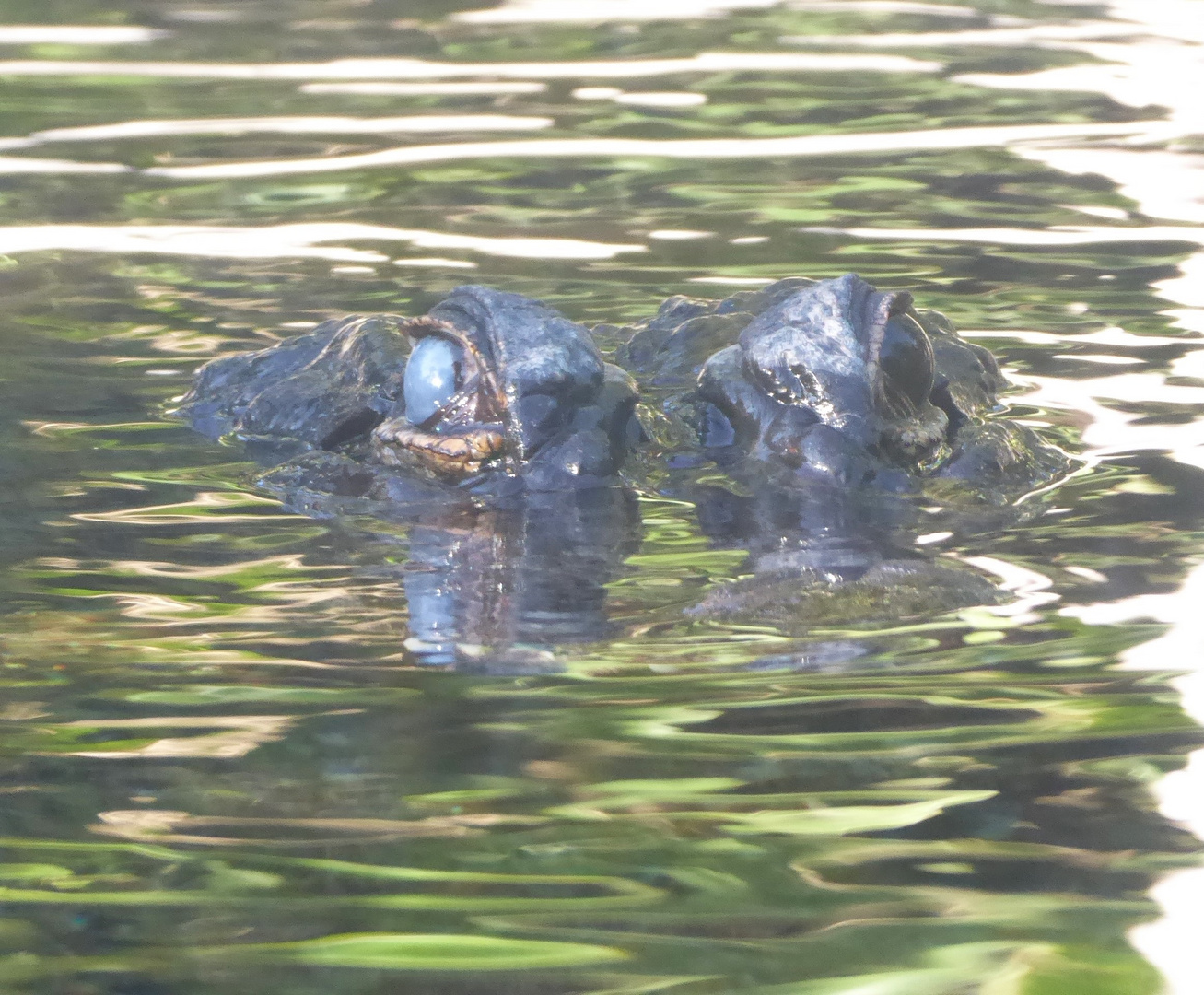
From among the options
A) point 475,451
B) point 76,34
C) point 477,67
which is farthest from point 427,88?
point 475,451

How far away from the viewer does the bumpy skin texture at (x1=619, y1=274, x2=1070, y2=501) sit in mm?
4109

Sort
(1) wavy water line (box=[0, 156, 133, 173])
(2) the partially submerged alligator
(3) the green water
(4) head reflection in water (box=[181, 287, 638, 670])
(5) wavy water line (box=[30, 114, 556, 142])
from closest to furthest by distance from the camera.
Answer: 1. (3) the green water
2. (4) head reflection in water (box=[181, 287, 638, 670])
3. (2) the partially submerged alligator
4. (1) wavy water line (box=[0, 156, 133, 173])
5. (5) wavy water line (box=[30, 114, 556, 142])

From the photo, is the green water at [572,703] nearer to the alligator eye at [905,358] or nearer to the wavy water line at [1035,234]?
the wavy water line at [1035,234]

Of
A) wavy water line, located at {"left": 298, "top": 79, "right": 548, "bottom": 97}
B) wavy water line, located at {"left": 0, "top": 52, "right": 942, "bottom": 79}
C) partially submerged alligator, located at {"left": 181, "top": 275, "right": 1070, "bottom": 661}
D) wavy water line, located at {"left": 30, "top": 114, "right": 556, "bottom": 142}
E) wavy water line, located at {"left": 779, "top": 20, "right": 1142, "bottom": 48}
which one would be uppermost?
wavy water line, located at {"left": 779, "top": 20, "right": 1142, "bottom": 48}

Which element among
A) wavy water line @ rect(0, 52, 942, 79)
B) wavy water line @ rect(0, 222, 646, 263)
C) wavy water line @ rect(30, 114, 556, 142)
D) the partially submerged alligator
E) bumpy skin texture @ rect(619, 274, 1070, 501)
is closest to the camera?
the partially submerged alligator

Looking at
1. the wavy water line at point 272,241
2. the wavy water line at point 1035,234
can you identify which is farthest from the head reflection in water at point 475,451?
the wavy water line at point 1035,234

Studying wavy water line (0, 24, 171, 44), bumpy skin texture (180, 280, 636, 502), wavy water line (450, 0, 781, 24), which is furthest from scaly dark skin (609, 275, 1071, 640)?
wavy water line (450, 0, 781, 24)

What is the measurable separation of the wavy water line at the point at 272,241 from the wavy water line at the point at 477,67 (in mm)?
3632

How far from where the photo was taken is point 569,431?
420 centimetres

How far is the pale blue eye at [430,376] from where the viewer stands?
4207mm

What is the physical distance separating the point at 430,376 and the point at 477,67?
7.62 metres

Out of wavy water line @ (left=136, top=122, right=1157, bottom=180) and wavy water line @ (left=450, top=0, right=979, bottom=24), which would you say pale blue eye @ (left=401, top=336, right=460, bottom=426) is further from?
wavy water line @ (left=450, top=0, right=979, bottom=24)

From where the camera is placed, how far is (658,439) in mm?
4359

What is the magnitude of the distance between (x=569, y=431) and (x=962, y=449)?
0.98 m
